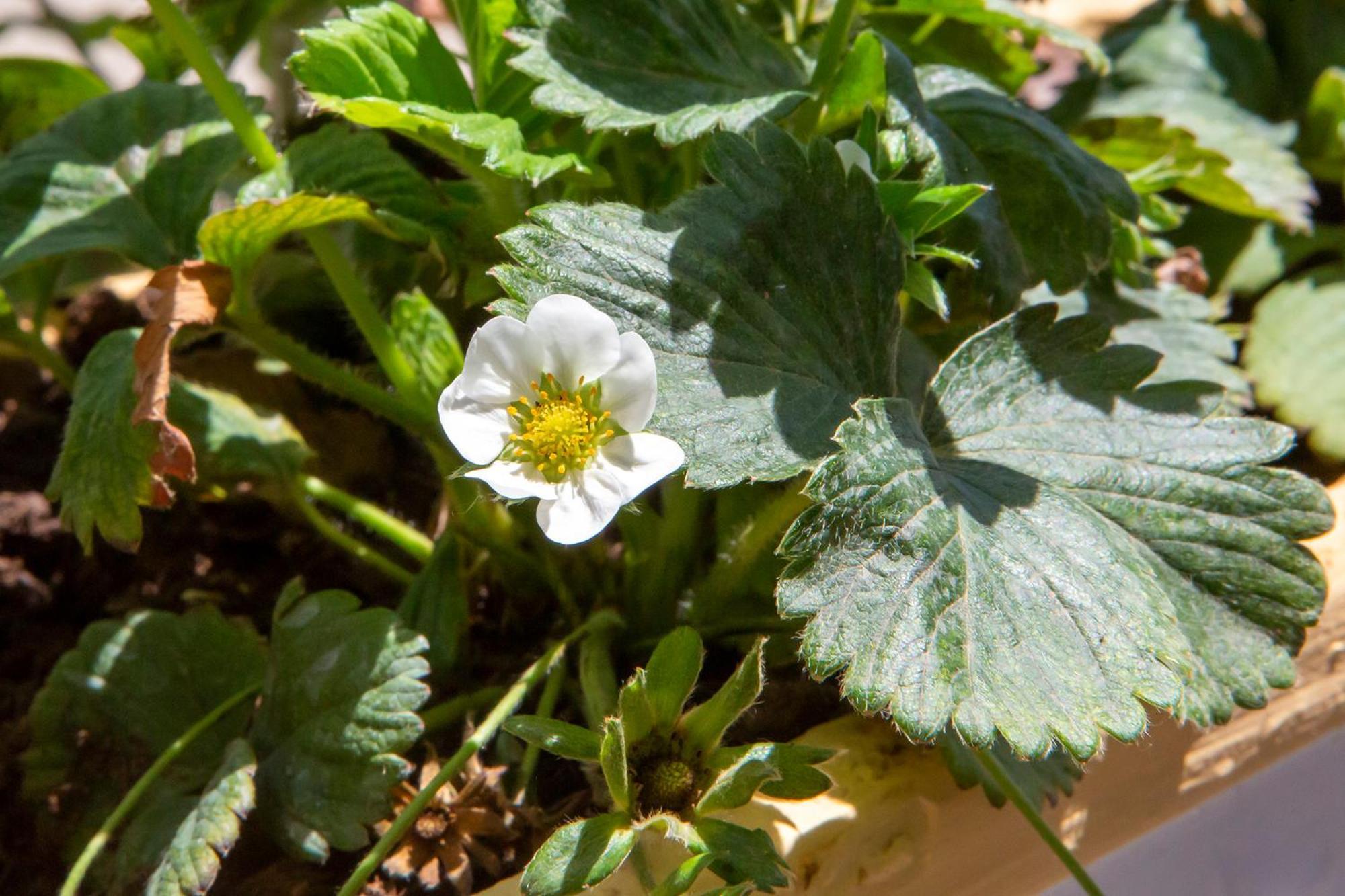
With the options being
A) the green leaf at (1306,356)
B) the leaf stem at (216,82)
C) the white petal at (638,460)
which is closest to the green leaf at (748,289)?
the white petal at (638,460)

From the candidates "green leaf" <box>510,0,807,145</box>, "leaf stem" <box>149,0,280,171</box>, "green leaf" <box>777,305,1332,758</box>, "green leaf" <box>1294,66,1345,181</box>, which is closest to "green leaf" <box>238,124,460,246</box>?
"leaf stem" <box>149,0,280,171</box>

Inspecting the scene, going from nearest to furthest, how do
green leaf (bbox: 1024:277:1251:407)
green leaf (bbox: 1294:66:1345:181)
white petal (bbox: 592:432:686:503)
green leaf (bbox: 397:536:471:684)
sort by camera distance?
white petal (bbox: 592:432:686:503) < green leaf (bbox: 397:536:471:684) < green leaf (bbox: 1024:277:1251:407) < green leaf (bbox: 1294:66:1345:181)

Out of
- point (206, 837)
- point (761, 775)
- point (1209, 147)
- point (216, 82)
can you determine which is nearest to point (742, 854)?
point (761, 775)

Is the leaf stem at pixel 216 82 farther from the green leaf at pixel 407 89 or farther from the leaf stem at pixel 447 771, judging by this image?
the leaf stem at pixel 447 771

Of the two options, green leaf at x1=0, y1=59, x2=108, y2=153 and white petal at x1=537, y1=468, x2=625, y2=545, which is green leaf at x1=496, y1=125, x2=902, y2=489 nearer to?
white petal at x1=537, y1=468, x2=625, y2=545

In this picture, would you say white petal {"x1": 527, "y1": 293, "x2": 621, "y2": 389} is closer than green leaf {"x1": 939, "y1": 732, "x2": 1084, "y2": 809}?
Yes

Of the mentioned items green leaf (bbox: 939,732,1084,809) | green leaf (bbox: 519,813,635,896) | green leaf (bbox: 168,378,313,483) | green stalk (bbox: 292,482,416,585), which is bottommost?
green stalk (bbox: 292,482,416,585)

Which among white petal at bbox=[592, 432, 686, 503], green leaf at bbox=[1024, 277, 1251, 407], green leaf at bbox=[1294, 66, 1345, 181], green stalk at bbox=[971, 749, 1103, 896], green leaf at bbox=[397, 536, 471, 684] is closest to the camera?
white petal at bbox=[592, 432, 686, 503]
